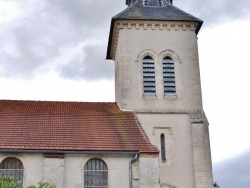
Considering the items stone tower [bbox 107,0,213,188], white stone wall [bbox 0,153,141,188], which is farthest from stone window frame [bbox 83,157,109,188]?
stone tower [bbox 107,0,213,188]

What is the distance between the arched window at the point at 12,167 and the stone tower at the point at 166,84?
726cm

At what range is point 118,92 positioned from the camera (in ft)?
102

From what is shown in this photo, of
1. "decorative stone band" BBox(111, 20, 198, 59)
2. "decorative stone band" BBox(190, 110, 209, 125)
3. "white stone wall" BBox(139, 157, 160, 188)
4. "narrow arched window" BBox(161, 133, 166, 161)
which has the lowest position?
"white stone wall" BBox(139, 157, 160, 188)

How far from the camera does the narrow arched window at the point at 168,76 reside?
97.3 feet

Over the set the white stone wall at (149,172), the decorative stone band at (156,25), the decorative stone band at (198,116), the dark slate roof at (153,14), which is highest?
the dark slate roof at (153,14)

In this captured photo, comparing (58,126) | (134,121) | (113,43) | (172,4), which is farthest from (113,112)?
(172,4)

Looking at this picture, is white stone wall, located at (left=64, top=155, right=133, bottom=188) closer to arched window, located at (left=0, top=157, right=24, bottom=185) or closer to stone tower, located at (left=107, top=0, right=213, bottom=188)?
arched window, located at (left=0, top=157, right=24, bottom=185)

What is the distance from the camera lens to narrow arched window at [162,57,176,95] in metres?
29.7

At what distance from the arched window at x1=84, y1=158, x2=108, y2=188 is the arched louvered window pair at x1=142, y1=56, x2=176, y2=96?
20.2 feet

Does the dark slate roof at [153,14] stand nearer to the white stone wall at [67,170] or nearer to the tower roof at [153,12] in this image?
the tower roof at [153,12]

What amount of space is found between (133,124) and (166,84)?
13.0ft

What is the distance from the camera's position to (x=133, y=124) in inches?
1071

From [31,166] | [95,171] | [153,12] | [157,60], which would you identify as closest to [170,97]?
[157,60]

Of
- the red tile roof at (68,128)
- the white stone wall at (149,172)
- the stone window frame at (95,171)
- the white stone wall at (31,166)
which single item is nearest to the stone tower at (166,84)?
the red tile roof at (68,128)
